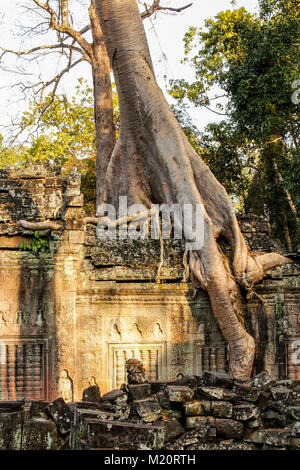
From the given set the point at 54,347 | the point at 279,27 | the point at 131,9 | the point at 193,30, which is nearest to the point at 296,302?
the point at 54,347

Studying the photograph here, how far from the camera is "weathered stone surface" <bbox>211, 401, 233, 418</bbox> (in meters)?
3.88

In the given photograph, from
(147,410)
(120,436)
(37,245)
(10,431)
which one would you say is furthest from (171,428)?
(37,245)

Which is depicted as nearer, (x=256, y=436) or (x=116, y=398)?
(x=256, y=436)

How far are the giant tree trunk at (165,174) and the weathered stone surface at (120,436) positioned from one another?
283 cm

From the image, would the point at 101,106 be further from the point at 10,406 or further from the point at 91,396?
the point at 10,406

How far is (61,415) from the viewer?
3.87m

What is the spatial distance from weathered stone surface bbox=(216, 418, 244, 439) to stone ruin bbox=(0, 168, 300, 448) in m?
2.39

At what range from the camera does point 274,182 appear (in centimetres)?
1409

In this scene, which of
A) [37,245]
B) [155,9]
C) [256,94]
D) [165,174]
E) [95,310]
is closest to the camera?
[37,245]

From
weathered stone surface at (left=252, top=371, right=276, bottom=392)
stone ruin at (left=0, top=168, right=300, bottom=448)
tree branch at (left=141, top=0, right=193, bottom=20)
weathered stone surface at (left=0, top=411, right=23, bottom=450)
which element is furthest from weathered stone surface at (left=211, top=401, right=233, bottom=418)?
tree branch at (left=141, top=0, right=193, bottom=20)

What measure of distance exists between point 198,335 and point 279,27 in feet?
21.7

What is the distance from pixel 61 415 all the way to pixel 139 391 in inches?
21.3

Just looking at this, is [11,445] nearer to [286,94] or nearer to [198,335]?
[198,335]

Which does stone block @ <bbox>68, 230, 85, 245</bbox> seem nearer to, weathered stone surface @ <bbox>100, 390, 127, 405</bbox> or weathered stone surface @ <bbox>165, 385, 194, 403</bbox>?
weathered stone surface @ <bbox>100, 390, 127, 405</bbox>
